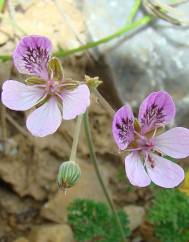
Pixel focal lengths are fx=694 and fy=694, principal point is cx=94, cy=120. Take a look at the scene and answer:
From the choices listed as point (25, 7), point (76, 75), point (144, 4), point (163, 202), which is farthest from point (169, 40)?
point (163, 202)

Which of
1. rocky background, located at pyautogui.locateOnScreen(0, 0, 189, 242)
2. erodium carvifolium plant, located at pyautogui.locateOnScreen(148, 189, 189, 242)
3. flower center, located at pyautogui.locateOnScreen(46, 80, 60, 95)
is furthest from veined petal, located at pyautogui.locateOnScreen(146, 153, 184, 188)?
rocky background, located at pyautogui.locateOnScreen(0, 0, 189, 242)

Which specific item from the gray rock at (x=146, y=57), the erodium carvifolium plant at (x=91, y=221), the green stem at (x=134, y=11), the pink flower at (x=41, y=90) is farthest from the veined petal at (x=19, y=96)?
the green stem at (x=134, y=11)

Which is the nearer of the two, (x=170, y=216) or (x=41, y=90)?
(x=41, y=90)

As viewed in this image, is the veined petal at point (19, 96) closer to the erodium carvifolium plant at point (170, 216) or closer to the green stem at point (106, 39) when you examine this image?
the erodium carvifolium plant at point (170, 216)

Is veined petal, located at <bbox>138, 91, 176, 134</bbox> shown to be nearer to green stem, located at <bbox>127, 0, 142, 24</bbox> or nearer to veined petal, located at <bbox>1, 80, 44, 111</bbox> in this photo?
veined petal, located at <bbox>1, 80, 44, 111</bbox>

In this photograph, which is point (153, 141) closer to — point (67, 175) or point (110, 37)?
point (67, 175)

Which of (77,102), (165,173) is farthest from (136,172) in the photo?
(77,102)
